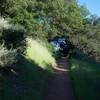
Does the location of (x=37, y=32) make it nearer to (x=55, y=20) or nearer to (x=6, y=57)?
(x=55, y=20)

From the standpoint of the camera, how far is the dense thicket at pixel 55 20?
30469 mm

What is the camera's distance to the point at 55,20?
176 feet

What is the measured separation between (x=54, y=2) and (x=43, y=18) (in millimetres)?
3478

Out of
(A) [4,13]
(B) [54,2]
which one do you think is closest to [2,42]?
(A) [4,13]

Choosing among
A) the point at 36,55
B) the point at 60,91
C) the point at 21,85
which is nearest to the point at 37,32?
the point at 36,55

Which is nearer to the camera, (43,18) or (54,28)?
(43,18)

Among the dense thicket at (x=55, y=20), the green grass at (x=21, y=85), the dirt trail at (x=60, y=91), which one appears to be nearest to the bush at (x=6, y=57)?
the green grass at (x=21, y=85)

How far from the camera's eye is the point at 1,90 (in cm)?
1391

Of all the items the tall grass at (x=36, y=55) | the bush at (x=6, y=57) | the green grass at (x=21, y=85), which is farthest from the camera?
the tall grass at (x=36, y=55)

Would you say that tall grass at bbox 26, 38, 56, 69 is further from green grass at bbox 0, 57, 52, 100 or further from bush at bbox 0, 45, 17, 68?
bush at bbox 0, 45, 17, 68

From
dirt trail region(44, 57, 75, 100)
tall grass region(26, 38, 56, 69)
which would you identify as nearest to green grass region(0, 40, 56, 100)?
dirt trail region(44, 57, 75, 100)

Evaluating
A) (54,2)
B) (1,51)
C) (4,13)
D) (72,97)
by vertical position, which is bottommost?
(72,97)

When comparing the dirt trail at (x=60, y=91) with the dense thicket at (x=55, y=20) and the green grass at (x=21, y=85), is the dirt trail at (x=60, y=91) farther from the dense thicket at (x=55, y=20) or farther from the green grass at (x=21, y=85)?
the dense thicket at (x=55, y=20)

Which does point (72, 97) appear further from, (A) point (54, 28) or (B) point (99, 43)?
(B) point (99, 43)
